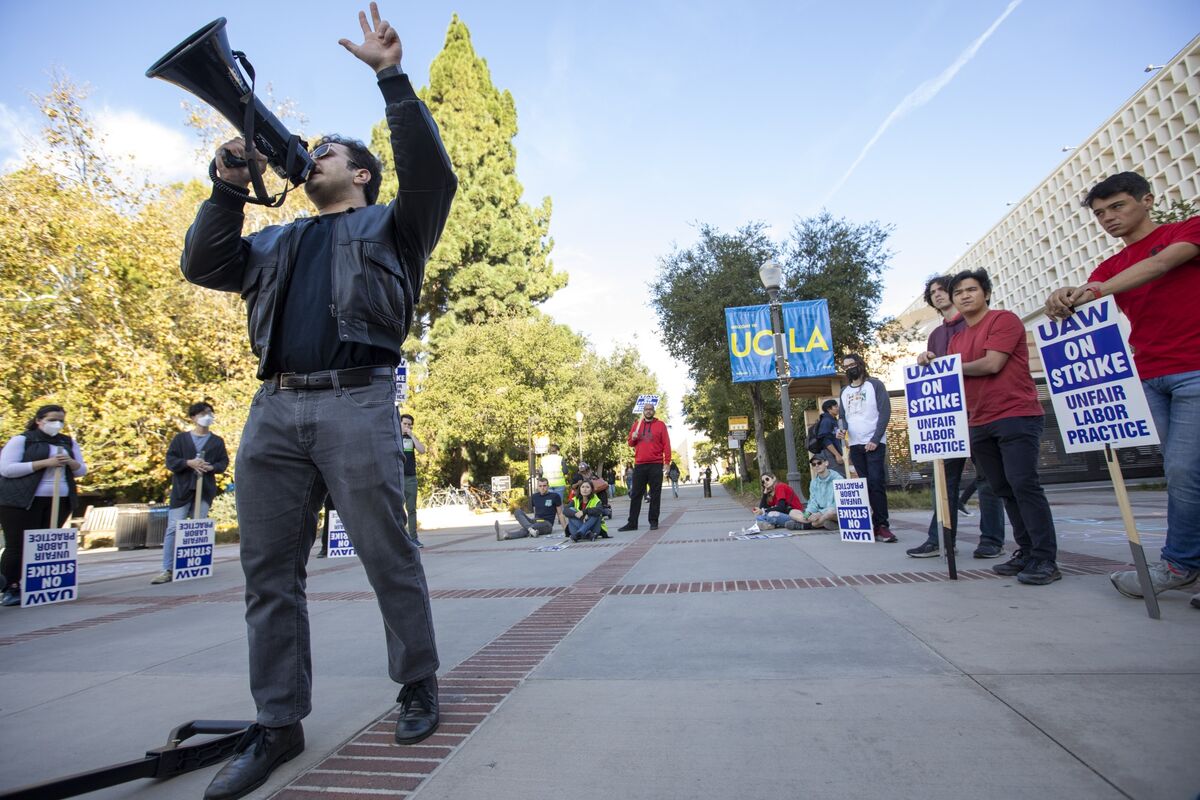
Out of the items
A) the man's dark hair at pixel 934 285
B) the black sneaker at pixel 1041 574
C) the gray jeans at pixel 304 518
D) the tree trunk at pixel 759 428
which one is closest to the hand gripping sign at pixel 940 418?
the black sneaker at pixel 1041 574

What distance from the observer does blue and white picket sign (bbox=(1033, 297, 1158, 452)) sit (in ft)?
10.2

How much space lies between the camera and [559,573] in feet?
18.4

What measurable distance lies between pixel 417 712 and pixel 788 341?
1371 centimetres

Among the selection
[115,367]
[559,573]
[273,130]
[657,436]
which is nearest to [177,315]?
[115,367]

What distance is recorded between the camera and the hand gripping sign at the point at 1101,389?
304cm

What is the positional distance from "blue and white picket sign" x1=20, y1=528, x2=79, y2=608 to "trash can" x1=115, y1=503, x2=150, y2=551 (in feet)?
37.6

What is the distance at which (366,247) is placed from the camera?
2.09 metres

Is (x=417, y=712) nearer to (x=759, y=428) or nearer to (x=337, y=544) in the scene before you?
(x=337, y=544)

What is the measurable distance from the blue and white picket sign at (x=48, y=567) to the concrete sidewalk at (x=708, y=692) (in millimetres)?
1312

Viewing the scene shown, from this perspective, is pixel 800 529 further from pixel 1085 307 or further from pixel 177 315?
pixel 177 315

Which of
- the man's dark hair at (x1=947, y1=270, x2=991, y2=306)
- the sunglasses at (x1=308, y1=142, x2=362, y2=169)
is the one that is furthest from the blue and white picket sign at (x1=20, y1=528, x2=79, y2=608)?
the man's dark hair at (x1=947, y1=270, x2=991, y2=306)

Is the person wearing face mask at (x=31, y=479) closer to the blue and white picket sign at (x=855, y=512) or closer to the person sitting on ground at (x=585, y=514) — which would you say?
the person sitting on ground at (x=585, y=514)

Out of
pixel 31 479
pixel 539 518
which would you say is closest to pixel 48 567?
pixel 31 479

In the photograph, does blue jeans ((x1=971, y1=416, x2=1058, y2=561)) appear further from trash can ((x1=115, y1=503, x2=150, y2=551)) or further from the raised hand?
trash can ((x1=115, y1=503, x2=150, y2=551))
